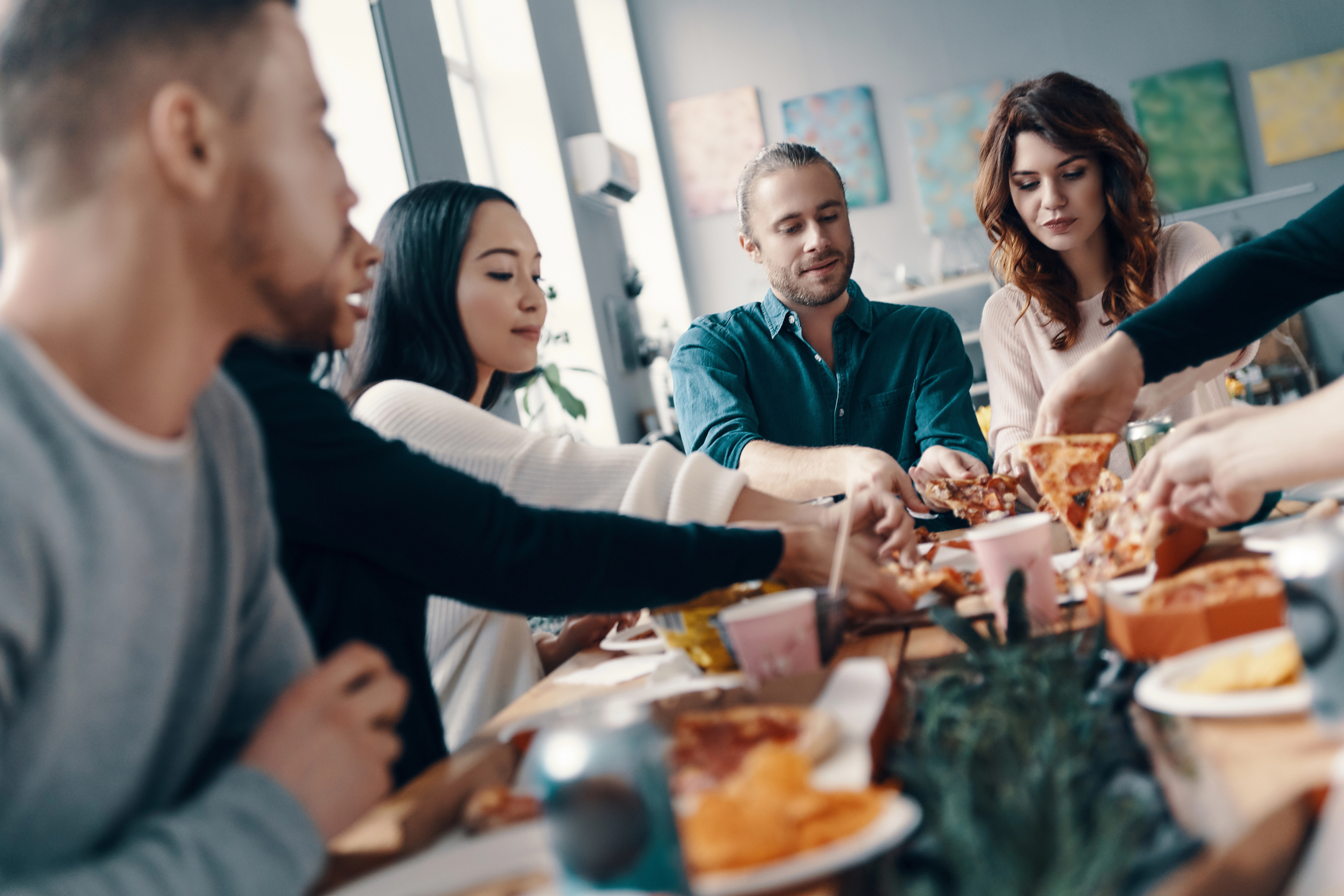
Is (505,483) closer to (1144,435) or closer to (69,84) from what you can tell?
(69,84)

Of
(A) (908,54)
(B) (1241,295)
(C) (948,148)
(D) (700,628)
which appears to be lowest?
(D) (700,628)

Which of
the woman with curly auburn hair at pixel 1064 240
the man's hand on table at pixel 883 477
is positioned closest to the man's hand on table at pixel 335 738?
the man's hand on table at pixel 883 477

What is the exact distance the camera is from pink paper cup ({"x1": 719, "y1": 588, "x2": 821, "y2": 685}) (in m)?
1.03

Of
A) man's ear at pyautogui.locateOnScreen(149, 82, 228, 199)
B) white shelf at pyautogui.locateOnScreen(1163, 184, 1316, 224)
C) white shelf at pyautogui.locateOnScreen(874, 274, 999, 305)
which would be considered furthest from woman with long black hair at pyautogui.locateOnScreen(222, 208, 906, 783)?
white shelf at pyautogui.locateOnScreen(1163, 184, 1316, 224)

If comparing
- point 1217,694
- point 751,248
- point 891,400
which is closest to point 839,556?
point 1217,694

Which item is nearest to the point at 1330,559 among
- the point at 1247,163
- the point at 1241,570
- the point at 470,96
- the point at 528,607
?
the point at 1241,570

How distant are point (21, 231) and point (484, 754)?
550 mm

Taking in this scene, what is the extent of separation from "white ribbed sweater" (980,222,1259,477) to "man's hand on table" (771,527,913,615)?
49.8 inches

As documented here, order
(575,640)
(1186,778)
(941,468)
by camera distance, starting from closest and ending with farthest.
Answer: (1186,778) < (575,640) < (941,468)

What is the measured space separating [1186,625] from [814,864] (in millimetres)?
466

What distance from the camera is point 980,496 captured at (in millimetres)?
1866

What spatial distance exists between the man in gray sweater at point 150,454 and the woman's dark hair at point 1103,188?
2.03 m

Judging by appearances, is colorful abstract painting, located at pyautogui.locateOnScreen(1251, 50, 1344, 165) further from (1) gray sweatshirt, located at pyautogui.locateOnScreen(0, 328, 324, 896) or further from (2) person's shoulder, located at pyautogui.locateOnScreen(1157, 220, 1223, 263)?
(1) gray sweatshirt, located at pyautogui.locateOnScreen(0, 328, 324, 896)

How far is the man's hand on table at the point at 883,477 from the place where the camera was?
6.16 ft
